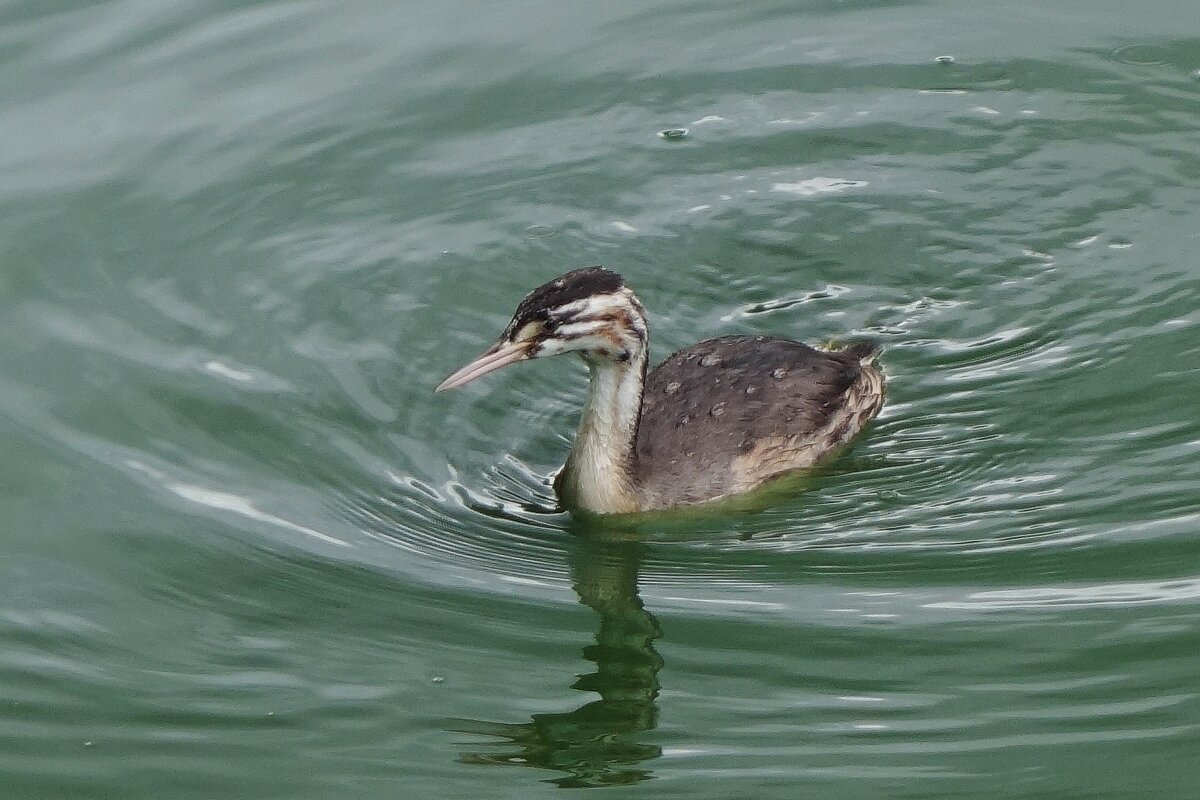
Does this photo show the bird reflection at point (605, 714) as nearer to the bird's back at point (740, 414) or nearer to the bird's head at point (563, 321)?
the bird's back at point (740, 414)

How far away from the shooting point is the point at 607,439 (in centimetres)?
840

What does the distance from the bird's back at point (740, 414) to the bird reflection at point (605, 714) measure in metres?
0.76

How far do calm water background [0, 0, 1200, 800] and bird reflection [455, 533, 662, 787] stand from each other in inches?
0.9

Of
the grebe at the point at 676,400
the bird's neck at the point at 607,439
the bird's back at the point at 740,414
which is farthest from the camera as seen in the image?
the bird's back at the point at 740,414

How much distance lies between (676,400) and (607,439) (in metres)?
0.73

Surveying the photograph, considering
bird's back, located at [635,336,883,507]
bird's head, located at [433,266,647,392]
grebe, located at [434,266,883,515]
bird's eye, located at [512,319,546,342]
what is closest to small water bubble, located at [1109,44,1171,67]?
grebe, located at [434,266,883,515]

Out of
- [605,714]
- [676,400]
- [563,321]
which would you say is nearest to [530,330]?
[563,321]

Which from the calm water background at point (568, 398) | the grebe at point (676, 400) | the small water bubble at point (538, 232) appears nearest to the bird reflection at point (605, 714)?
the calm water background at point (568, 398)

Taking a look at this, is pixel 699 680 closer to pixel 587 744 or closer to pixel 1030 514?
pixel 587 744

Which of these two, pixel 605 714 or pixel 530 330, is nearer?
pixel 605 714

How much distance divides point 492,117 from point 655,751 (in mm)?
5930

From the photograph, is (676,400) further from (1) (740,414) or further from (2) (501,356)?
(2) (501,356)

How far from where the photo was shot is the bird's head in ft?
25.5

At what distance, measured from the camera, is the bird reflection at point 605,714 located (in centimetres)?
657
